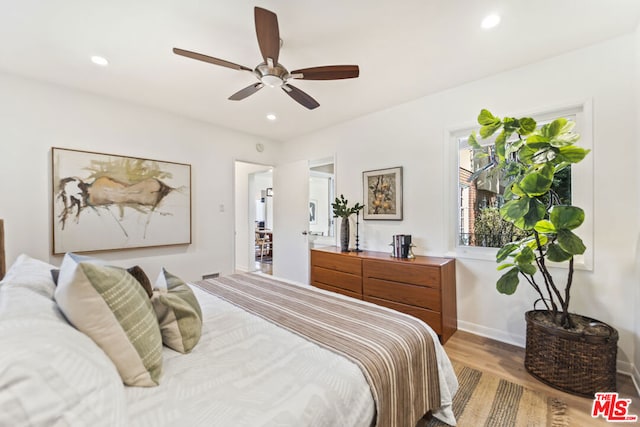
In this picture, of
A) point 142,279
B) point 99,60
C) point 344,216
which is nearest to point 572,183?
point 344,216

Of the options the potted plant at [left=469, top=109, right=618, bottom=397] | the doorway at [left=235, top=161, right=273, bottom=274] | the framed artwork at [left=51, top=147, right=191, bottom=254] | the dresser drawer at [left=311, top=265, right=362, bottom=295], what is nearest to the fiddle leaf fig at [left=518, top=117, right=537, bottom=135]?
the potted plant at [left=469, top=109, right=618, bottom=397]

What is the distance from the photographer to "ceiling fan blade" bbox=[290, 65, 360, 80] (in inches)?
74.8

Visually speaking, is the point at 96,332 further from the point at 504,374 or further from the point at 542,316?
the point at 542,316

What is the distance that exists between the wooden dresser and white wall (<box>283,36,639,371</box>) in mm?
314

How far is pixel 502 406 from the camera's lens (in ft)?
5.56

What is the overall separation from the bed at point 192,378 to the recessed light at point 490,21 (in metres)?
2.10

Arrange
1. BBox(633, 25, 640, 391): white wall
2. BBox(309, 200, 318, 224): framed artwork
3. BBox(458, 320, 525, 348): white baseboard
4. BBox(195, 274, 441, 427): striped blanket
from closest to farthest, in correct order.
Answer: BBox(195, 274, 441, 427): striped blanket → BBox(633, 25, 640, 391): white wall → BBox(458, 320, 525, 348): white baseboard → BBox(309, 200, 318, 224): framed artwork

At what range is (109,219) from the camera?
2.93 meters

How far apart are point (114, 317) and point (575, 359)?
8.83 feet

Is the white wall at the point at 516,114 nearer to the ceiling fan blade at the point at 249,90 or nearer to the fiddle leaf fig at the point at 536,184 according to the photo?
the fiddle leaf fig at the point at 536,184

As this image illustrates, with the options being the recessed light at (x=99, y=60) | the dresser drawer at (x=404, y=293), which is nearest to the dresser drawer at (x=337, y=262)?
the dresser drawer at (x=404, y=293)

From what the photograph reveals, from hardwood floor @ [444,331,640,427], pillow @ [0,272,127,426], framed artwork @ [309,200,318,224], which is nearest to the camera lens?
pillow @ [0,272,127,426]

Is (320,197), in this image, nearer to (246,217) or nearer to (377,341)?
(246,217)

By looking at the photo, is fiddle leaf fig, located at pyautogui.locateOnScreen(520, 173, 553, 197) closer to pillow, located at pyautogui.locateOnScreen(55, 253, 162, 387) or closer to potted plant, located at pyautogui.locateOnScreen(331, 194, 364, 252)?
potted plant, located at pyautogui.locateOnScreen(331, 194, 364, 252)
